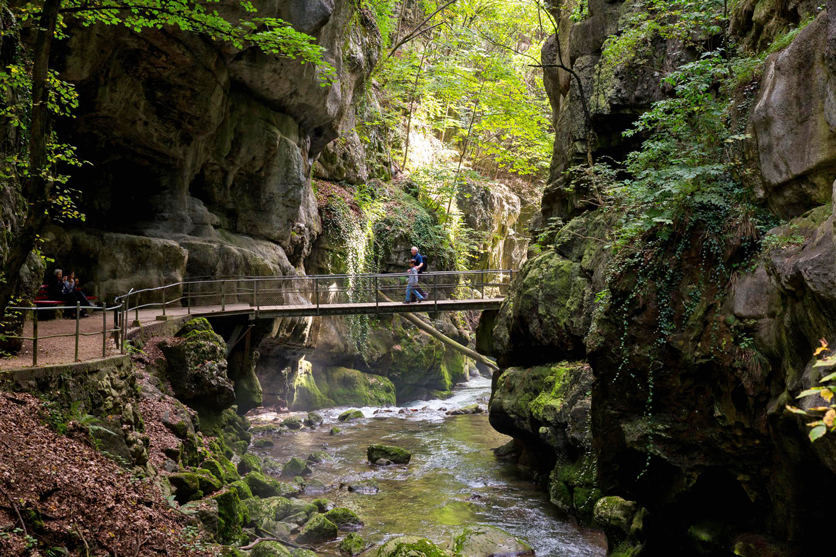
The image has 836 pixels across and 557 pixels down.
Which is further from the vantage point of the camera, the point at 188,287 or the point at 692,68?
Answer: the point at 188,287

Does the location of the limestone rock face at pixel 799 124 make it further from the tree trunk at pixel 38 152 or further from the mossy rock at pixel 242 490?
the mossy rock at pixel 242 490

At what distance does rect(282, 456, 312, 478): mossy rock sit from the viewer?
13.7 m

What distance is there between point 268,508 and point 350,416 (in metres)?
9.92

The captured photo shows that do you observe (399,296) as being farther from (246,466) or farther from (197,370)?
(197,370)

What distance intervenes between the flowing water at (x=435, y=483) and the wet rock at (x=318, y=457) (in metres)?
0.24

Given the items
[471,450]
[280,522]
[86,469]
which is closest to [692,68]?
[86,469]

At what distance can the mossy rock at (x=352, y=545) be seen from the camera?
371 inches

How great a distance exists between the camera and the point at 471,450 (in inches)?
632

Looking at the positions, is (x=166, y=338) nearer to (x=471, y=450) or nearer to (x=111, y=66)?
(x=111, y=66)

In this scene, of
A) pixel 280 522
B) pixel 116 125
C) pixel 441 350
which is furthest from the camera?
pixel 441 350

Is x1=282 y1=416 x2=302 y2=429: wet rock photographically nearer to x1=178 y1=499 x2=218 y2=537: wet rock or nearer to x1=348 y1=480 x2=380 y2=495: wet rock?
x1=348 y1=480 x2=380 y2=495: wet rock

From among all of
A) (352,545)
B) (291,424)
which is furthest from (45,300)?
(291,424)

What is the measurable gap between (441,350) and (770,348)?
20415 millimetres

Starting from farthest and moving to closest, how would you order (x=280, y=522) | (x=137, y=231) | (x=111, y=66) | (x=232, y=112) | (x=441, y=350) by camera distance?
(x=441, y=350), (x=232, y=112), (x=137, y=231), (x=111, y=66), (x=280, y=522)
